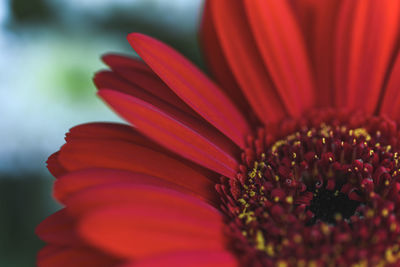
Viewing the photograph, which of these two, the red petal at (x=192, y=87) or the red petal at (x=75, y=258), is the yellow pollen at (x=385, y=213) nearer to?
the red petal at (x=192, y=87)

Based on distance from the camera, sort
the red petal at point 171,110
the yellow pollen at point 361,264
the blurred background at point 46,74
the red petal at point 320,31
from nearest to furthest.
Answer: the yellow pollen at point 361,264 < the red petal at point 171,110 < the red petal at point 320,31 < the blurred background at point 46,74

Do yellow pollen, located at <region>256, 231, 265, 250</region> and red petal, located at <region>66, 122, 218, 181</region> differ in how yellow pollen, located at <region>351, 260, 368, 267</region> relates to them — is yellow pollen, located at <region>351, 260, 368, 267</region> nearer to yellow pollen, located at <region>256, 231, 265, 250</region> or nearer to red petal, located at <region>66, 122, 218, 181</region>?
yellow pollen, located at <region>256, 231, 265, 250</region>

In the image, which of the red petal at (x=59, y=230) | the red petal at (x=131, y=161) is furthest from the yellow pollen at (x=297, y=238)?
the red petal at (x=59, y=230)

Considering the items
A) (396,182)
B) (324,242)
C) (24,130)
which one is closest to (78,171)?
(324,242)

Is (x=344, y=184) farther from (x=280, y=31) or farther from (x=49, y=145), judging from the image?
(x=49, y=145)

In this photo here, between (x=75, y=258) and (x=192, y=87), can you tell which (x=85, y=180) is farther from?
(x=192, y=87)

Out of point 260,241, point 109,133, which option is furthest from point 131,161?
point 260,241
